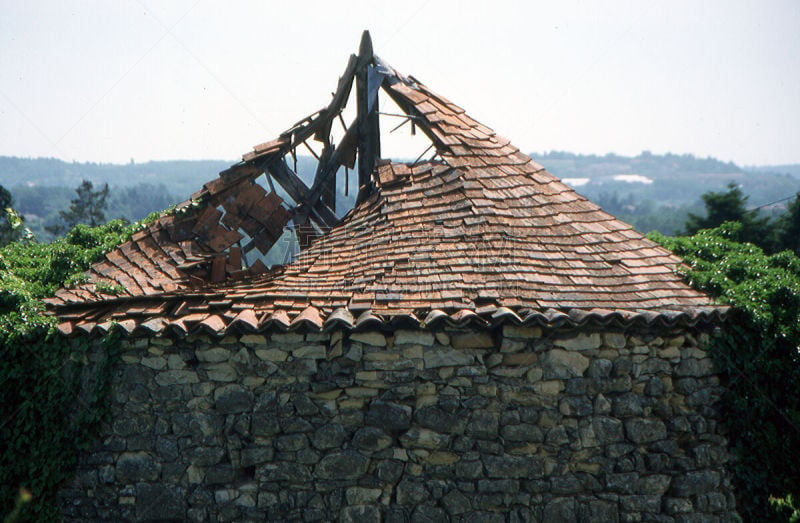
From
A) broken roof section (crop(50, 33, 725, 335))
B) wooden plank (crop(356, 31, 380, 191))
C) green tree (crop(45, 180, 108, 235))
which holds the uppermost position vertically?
Result: green tree (crop(45, 180, 108, 235))

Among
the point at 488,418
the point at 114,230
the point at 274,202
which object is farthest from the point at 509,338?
the point at 114,230

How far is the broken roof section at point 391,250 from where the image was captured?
17.6ft

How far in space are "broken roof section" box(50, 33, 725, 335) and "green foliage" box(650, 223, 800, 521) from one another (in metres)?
0.36

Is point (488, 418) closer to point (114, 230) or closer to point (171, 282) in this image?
point (171, 282)

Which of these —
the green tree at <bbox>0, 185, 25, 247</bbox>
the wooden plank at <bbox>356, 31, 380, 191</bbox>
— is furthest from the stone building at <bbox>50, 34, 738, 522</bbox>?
the green tree at <bbox>0, 185, 25, 247</bbox>

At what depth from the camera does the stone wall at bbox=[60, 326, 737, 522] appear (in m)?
5.30

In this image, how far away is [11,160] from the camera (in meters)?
161

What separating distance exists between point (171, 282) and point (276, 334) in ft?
6.19

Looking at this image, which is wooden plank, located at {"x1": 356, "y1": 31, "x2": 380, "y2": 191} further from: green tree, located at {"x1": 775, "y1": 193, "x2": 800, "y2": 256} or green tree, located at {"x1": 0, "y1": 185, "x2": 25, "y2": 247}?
green tree, located at {"x1": 775, "y1": 193, "x2": 800, "y2": 256}

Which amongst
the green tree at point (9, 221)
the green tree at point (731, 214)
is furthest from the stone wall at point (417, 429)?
the green tree at point (731, 214)

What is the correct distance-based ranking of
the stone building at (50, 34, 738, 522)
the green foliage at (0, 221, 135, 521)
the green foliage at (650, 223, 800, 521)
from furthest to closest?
the green foliage at (0, 221, 135, 521)
the green foliage at (650, 223, 800, 521)
the stone building at (50, 34, 738, 522)

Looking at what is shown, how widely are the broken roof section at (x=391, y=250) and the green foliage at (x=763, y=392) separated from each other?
1.17 ft

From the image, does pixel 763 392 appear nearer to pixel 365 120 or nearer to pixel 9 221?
pixel 365 120

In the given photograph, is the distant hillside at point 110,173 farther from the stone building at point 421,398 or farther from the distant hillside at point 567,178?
the stone building at point 421,398
